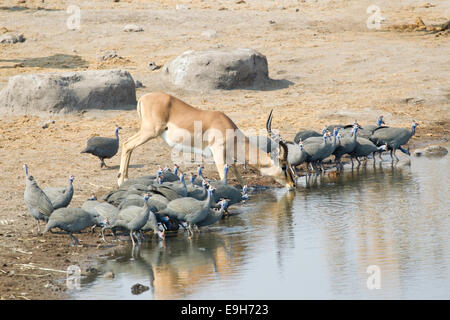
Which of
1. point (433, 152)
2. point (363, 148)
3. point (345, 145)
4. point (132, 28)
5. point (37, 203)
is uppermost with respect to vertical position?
point (132, 28)

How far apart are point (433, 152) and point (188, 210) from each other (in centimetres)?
635

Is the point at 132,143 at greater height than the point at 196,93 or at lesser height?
greater

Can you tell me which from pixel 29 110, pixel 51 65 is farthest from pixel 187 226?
pixel 51 65

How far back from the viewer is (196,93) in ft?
59.9

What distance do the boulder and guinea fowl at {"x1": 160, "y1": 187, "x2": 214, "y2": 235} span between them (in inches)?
238

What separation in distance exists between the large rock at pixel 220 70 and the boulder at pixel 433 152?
553 centimetres

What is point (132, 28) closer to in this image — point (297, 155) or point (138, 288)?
point (297, 155)

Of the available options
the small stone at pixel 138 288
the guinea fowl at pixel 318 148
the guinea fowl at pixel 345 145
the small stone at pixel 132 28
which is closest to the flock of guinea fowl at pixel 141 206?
the small stone at pixel 138 288

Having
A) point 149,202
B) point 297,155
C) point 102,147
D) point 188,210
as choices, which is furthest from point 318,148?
point 149,202

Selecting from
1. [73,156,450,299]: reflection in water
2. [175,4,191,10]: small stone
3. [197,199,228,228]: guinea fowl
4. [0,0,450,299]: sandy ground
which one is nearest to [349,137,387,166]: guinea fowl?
[73,156,450,299]: reflection in water

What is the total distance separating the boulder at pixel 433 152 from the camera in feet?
46.3

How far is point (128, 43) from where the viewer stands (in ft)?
74.5

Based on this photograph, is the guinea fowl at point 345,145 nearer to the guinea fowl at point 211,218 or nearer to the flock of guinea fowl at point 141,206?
the flock of guinea fowl at point 141,206

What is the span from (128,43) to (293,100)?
6.82 m
